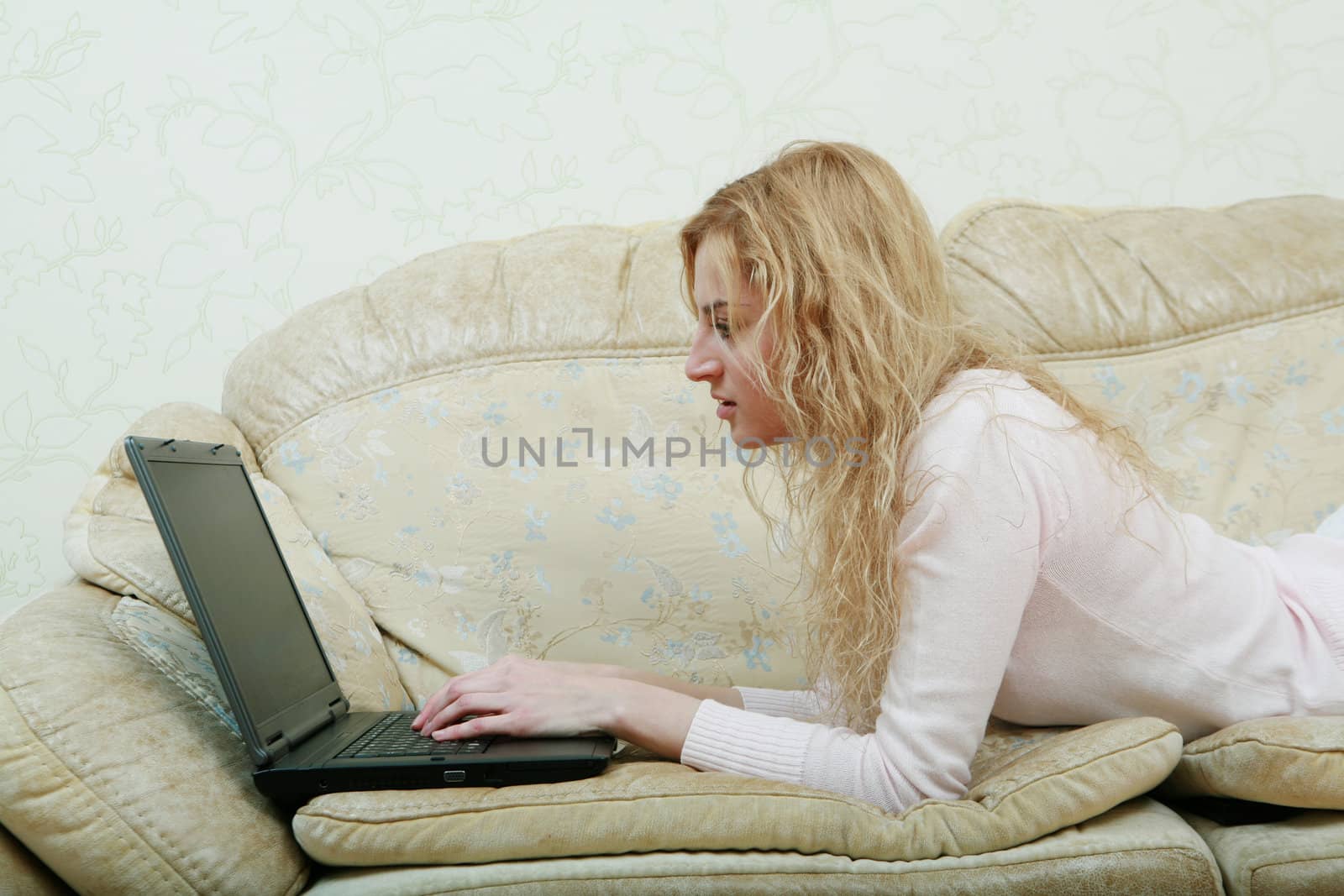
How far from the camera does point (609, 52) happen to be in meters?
1.83

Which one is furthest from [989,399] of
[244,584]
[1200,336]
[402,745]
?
[1200,336]

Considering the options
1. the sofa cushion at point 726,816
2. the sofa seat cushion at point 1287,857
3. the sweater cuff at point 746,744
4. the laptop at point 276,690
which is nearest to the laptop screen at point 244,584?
the laptop at point 276,690

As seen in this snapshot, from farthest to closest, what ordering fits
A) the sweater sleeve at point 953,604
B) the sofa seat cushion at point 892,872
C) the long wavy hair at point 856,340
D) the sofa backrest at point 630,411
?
the sofa backrest at point 630,411, the long wavy hair at point 856,340, the sweater sleeve at point 953,604, the sofa seat cushion at point 892,872

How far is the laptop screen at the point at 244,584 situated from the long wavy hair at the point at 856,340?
588 mm

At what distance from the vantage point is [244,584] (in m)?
1.07

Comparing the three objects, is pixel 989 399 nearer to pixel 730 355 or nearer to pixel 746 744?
pixel 730 355

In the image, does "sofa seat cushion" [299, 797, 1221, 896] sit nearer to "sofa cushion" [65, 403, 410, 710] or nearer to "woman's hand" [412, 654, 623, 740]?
"woman's hand" [412, 654, 623, 740]

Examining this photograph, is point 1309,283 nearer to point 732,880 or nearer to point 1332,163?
point 1332,163

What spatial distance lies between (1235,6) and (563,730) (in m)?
1.88

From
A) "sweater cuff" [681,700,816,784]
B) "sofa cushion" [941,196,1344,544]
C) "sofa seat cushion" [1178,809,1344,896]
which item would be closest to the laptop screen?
"sweater cuff" [681,700,816,784]

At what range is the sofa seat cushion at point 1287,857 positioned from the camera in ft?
2.61

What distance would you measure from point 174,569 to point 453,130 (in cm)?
104

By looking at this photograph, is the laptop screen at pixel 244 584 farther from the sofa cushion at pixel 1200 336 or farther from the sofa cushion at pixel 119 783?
the sofa cushion at pixel 1200 336

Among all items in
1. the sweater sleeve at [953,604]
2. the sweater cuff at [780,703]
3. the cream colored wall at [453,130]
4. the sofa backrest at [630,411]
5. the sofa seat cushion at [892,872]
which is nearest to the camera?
the sofa seat cushion at [892,872]
